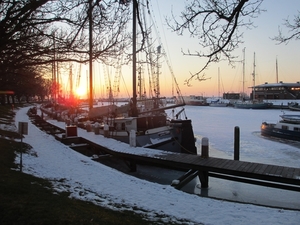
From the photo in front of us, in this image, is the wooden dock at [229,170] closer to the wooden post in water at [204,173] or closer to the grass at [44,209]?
the wooden post in water at [204,173]

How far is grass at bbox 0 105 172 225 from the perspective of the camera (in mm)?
4520

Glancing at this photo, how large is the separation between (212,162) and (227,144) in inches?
548

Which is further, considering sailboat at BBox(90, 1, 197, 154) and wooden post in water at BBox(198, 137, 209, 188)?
sailboat at BBox(90, 1, 197, 154)

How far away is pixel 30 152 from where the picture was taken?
468 inches

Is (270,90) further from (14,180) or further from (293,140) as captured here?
(14,180)

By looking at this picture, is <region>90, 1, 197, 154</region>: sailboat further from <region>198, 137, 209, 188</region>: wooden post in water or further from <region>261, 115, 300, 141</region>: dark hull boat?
<region>261, 115, 300, 141</region>: dark hull boat

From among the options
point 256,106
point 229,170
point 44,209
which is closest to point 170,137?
point 229,170

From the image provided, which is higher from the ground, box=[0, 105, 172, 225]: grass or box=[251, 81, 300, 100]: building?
box=[251, 81, 300, 100]: building

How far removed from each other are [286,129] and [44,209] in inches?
1137

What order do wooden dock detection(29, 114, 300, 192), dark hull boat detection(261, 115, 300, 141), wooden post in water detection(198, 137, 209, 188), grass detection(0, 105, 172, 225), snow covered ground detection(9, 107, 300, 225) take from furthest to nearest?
dark hull boat detection(261, 115, 300, 141) < wooden post in water detection(198, 137, 209, 188) < wooden dock detection(29, 114, 300, 192) < snow covered ground detection(9, 107, 300, 225) < grass detection(0, 105, 172, 225)

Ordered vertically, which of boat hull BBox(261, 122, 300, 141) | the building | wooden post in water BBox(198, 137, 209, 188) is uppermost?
the building

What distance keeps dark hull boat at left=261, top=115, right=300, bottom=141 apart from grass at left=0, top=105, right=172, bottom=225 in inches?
1032

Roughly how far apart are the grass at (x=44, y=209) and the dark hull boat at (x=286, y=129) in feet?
86.0

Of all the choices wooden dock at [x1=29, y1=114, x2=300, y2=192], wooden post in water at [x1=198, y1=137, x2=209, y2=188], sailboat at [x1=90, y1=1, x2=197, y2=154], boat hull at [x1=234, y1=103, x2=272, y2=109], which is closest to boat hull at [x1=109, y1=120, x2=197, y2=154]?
sailboat at [x1=90, y1=1, x2=197, y2=154]
